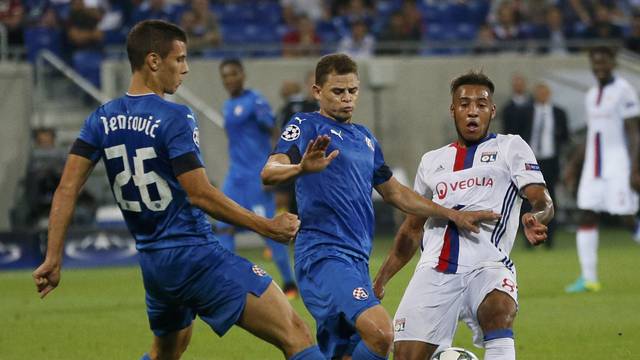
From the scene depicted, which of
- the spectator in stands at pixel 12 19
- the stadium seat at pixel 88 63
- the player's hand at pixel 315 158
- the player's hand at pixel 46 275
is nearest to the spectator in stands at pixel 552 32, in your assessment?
the stadium seat at pixel 88 63

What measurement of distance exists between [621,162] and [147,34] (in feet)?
27.6

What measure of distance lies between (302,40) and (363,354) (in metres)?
15.8

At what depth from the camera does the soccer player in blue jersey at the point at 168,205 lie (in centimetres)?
616

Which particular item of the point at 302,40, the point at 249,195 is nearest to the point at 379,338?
the point at 249,195

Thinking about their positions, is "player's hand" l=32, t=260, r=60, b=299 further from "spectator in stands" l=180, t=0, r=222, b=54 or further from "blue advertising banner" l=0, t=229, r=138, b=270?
"spectator in stands" l=180, t=0, r=222, b=54

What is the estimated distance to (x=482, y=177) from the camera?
7289mm

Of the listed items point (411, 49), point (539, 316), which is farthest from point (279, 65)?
point (539, 316)

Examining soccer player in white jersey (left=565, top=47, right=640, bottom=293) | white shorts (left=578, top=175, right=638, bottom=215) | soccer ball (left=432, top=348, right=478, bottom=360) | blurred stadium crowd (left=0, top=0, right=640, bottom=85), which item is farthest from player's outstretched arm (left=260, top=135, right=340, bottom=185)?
blurred stadium crowd (left=0, top=0, right=640, bottom=85)

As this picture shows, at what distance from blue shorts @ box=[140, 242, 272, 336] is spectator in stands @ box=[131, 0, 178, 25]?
15.0 m

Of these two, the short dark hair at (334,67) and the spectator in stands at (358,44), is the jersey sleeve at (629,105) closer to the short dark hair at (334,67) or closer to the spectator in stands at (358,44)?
the short dark hair at (334,67)

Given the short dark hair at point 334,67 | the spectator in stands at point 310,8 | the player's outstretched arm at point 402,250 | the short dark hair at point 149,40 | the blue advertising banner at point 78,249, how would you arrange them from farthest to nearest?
the spectator in stands at point 310,8 < the blue advertising banner at point 78,249 < the player's outstretched arm at point 402,250 < the short dark hair at point 334,67 < the short dark hair at point 149,40

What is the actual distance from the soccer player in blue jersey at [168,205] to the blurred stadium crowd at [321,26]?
14007 mm

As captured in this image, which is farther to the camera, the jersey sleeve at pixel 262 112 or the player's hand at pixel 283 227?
the jersey sleeve at pixel 262 112

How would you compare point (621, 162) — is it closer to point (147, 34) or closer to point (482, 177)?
point (482, 177)
